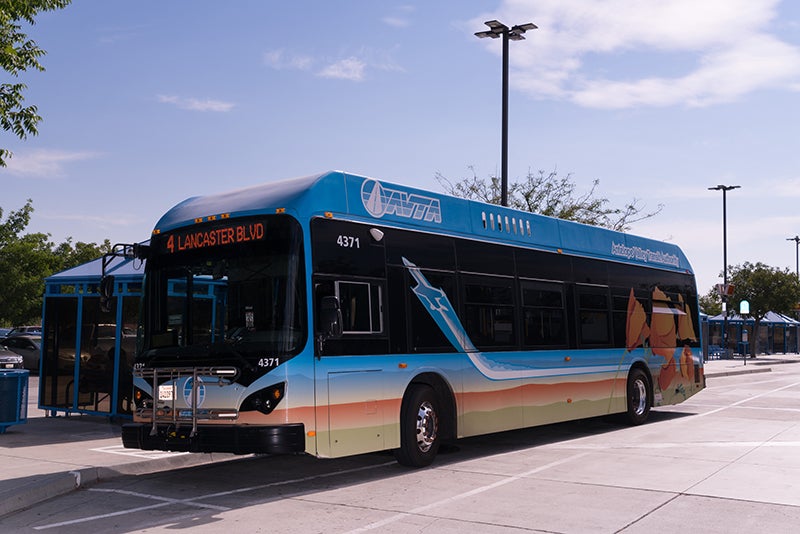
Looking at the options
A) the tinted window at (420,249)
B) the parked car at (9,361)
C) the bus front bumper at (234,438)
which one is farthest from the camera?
the parked car at (9,361)

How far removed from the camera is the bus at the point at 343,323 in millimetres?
8742

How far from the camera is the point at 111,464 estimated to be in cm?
1051

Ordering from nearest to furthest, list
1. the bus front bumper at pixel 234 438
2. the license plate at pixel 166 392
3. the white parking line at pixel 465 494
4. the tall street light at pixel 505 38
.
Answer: the white parking line at pixel 465 494
the bus front bumper at pixel 234 438
the license plate at pixel 166 392
the tall street light at pixel 505 38

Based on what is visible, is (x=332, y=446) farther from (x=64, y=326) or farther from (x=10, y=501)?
(x=64, y=326)

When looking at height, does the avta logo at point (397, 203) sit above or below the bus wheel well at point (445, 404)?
above

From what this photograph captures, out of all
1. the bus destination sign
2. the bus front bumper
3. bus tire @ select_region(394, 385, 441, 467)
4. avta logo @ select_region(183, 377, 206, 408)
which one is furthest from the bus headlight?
bus tire @ select_region(394, 385, 441, 467)

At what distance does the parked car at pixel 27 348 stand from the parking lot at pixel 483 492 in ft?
76.8

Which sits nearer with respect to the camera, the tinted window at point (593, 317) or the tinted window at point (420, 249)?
the tinted window at point (420, 249)

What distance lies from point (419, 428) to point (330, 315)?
258cm

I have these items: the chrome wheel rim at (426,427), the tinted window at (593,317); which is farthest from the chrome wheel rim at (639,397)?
the chrome wheel rim at (426,427)

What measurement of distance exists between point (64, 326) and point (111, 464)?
5959mm

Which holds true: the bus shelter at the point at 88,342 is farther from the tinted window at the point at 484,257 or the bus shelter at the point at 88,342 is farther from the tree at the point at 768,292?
the tree at the point at 768,292

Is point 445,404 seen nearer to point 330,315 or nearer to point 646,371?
point 330,315

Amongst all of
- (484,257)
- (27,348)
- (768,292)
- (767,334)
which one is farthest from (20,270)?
(767,334)
